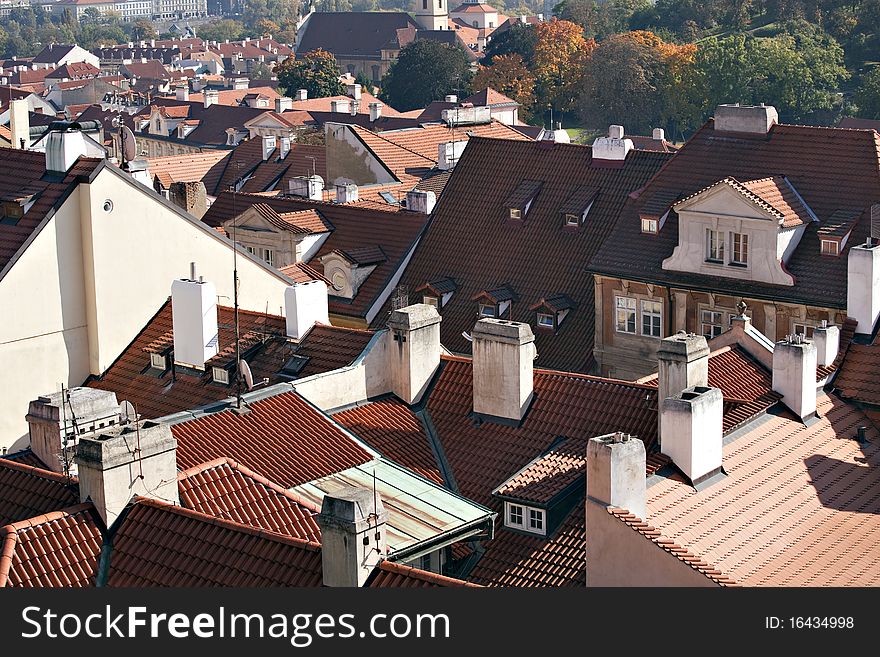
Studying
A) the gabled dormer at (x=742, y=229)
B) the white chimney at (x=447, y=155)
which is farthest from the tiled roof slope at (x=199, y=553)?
the white chimney at (x=447, y=155)

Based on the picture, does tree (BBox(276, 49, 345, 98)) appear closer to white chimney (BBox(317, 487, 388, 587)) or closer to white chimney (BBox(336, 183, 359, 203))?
white chimney (BBox(336, 183, 359, 203))

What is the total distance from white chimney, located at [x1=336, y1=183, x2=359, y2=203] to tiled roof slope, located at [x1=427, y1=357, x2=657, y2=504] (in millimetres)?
27463

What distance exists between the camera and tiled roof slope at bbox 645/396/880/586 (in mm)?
24031

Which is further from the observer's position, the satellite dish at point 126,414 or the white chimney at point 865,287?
the white chimney at point 865,287

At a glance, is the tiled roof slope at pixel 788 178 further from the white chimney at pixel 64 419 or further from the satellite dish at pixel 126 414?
the white chimney at pixel 64 419

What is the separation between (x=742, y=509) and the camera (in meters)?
25.4

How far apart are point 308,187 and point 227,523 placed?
125 feet

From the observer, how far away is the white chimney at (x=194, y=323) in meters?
32.1

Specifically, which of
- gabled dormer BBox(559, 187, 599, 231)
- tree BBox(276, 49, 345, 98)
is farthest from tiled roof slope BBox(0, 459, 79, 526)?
tree BBox(276, 49, 345, 98)

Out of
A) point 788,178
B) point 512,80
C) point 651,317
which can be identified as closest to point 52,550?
point 651,317

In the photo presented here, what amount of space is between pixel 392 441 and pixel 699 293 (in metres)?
15.8

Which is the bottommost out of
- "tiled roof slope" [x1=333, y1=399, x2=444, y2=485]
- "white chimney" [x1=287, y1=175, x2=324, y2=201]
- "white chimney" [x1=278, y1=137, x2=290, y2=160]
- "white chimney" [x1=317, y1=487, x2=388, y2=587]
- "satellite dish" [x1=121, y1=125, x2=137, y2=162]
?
"white chimney" [x1=278, y1=137, x2=290, y2=160]

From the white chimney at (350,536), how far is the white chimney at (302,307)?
11733mm

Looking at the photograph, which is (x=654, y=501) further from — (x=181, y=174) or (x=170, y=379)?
(x=181, y=174)
